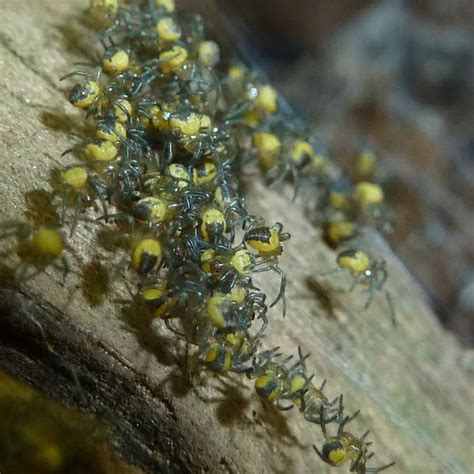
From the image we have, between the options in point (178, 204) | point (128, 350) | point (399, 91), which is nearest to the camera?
point (128, 350)

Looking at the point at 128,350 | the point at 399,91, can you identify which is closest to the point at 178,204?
the point at 128,350

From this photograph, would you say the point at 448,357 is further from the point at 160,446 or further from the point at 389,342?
the point at 160,446

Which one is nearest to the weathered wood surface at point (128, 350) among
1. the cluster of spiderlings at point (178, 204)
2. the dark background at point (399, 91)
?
the cluster of spiderlings at point (178, 204)

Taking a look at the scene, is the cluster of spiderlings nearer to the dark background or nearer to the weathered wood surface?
the weathered wood surface

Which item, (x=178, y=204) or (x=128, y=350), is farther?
(x=178, y=204)

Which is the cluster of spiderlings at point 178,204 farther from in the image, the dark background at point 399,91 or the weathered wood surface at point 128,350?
the dark background at point 399,91

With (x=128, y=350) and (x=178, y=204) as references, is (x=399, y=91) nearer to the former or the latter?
(x=178, y=204)

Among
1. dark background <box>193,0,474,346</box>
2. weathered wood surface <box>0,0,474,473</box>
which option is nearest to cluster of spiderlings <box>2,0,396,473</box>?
weathered wood surface <box>0,0,474,473</box>
